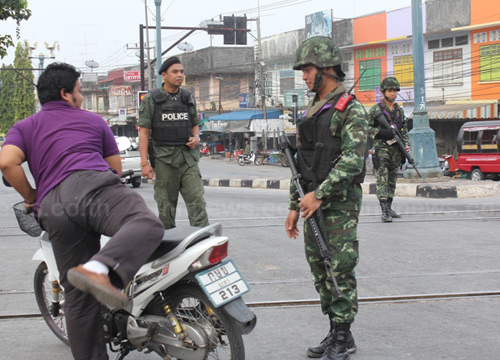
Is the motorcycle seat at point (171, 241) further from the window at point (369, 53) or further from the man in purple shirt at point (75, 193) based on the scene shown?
the window at point (369, 53)

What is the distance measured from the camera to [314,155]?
3521 millimetres

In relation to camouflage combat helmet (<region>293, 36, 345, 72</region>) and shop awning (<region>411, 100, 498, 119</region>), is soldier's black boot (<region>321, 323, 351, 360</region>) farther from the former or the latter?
shop awning (<region>411, 100, 498, 119</region>)

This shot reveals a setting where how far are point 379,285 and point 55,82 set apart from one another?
3103 millimetres

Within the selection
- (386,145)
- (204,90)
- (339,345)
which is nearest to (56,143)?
(339,345)

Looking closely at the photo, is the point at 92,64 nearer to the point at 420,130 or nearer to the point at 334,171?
the point at 420,130

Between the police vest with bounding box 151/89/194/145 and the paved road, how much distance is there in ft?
4.52

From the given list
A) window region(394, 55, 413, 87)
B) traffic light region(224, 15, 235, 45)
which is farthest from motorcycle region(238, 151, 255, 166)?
traffic light region(224, 15, 235, 45)

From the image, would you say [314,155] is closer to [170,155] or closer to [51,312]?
[51,312]

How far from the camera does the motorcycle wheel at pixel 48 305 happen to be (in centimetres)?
388

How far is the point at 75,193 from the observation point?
289 centimetres

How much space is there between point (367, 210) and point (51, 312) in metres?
6.79

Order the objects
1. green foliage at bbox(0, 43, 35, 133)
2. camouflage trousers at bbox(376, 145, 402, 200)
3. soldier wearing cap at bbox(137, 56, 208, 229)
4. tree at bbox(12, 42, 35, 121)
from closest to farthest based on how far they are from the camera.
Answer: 1. soldier wearing cap at bbox(137, 56, 208, 229)
2. camouflage trousers at bbox(376, 145, 402, 200)
3. tree at bbox(12, 42, 35, 121)
4. green foliage at bbox(0, 43, 35, 133)

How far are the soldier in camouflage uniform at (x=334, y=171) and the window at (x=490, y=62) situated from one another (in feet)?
88.0

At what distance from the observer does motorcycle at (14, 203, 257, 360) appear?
117 inches
